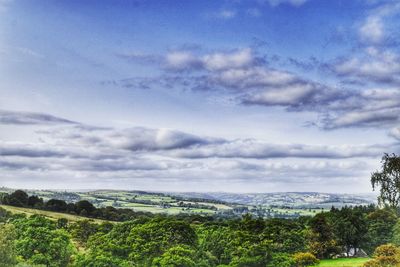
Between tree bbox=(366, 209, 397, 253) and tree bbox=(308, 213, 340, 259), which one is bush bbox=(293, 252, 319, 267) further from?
tree bbox=(366, 209, 397, 253)

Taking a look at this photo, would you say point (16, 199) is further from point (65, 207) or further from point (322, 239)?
point (322, 239)

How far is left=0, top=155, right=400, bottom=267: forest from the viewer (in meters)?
63.2

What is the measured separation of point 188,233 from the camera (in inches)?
3127

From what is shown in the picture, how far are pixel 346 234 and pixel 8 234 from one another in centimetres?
7580

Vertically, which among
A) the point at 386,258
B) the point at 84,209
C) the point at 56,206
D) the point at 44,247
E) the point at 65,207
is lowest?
the point at 44,247

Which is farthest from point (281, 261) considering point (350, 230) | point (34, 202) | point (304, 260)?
point (34, 202)

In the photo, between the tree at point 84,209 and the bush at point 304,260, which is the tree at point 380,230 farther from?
the tree at point 84,209

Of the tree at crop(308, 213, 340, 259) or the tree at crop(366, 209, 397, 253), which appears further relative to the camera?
the tree at crop(366, 209, 397, 253)

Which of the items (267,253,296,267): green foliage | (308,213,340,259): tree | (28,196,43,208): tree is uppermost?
(28,196,43,208): tree

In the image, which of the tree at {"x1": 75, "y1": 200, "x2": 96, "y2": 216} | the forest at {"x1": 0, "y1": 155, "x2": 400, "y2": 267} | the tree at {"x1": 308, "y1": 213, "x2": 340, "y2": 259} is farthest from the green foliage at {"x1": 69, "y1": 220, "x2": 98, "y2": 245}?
the tree at {"x1": 75, "y1": 200, "x2": 96, "y2": 216}

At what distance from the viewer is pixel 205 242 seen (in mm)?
85312

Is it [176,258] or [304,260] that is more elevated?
[176,258]

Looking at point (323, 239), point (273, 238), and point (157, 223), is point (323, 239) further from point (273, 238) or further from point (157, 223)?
point (157, 223)

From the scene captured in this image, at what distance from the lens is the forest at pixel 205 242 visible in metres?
63.2
